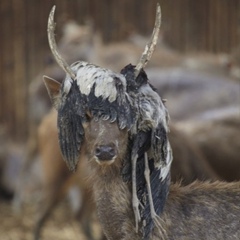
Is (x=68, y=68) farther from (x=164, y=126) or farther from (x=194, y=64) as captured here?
(x=194, y=64)

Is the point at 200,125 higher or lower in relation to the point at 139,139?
lower

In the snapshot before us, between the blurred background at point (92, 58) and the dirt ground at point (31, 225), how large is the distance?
1cm

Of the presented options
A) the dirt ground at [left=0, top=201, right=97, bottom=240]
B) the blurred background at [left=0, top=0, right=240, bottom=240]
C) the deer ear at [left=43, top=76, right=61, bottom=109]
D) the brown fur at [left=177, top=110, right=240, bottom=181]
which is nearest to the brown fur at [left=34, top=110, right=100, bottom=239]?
the dirt ground at [left=0, top=201, right=97, bottom=240]

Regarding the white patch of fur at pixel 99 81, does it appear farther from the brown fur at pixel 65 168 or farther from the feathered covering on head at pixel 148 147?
the brown fur at pixel 65 168

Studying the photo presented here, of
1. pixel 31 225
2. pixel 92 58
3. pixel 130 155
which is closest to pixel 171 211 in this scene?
pixel 130 155

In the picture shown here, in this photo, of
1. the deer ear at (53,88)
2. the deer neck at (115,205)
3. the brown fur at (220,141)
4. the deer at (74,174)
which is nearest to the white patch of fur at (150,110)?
the deer neck at (115,205)

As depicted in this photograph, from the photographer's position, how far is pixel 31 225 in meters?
9.87

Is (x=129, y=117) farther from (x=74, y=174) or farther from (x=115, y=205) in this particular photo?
(x=74, y=174)

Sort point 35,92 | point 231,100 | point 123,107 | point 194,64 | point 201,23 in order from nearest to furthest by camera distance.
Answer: point 123,107 → point 231,100 → point 35,92 → point 194,64 → point 201,23

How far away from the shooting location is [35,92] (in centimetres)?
1089

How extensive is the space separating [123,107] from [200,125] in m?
4.02

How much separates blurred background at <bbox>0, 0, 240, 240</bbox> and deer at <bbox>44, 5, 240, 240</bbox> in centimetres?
498

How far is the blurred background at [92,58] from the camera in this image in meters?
10.3

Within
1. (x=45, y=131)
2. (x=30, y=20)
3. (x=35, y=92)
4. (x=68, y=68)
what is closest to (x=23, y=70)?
(x=30, y=20)
